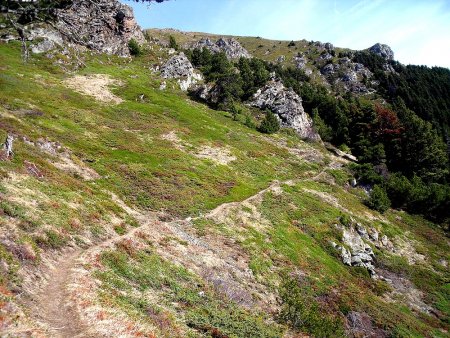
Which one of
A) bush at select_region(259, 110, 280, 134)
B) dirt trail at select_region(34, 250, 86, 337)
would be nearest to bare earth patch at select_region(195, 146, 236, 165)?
bush at select_region(259, 110, 280, 134)

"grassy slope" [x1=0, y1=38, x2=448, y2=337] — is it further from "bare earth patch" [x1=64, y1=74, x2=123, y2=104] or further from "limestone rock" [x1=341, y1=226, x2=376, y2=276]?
"bare earth patch" [x1=64, y1=74, x2=123, y2=104]

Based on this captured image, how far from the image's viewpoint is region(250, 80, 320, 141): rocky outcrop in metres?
Answer: 121

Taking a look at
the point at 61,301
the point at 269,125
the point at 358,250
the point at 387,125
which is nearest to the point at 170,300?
the point at 61,301

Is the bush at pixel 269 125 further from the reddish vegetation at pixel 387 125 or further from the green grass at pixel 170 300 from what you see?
the green grass at pixel 170 300

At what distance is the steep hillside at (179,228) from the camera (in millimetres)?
21688

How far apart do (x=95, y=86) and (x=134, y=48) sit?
138 ft

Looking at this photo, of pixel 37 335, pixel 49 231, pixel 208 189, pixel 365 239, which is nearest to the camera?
pixel 37 335

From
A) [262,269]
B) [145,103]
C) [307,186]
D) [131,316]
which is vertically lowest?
[262,269]

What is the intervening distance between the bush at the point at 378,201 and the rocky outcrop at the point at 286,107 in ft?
134

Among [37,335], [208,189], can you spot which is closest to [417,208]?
[208,189]

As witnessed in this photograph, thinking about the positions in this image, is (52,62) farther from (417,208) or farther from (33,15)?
(417,208)

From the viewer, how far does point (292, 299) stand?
104 ft

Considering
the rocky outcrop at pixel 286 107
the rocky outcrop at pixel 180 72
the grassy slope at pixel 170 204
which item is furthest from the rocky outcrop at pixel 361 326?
the rocky outcrop at pixel 180 72

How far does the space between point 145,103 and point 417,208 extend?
248 feet
